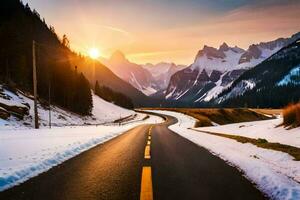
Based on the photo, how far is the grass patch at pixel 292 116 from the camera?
61.3 ft

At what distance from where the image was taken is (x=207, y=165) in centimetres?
877

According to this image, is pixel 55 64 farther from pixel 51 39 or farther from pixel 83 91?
pixel 51 39

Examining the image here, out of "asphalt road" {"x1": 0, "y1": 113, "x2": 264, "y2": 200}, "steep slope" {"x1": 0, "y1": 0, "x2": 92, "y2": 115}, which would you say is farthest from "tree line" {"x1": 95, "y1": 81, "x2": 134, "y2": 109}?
"asphalt road" {"x1": 0, "y1": 113, "x2": 264, "y2": 200}

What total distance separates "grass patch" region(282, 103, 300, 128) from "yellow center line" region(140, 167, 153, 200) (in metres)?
13.7

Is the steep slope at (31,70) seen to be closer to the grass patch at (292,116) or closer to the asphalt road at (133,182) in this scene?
the grass patch at (292,116)

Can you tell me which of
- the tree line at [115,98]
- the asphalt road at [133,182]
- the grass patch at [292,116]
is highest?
the tree line at [115,98]

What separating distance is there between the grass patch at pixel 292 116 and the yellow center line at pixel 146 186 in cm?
1366

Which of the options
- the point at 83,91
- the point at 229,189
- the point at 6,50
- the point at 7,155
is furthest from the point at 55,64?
the point at 229,189

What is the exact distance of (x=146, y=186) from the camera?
610 cm

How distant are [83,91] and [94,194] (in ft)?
307

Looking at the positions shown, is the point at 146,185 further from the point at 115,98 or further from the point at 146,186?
the point at 115,98

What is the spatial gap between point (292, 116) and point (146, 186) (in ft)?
53.2

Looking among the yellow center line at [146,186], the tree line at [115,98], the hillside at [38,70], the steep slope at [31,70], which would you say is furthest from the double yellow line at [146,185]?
the tree line at [115,98]

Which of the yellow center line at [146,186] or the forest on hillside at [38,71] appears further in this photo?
the forest on hillside at [38,71]
